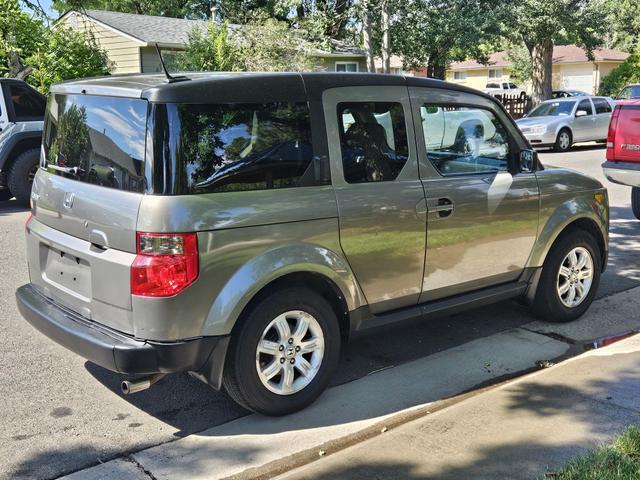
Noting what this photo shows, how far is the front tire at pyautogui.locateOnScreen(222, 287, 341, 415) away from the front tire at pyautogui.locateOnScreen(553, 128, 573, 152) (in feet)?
61.4

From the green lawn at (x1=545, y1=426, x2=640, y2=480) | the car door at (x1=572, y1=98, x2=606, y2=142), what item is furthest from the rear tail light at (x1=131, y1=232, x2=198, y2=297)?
the car door at (x1=572, y1=98, x2=606, y2=142)

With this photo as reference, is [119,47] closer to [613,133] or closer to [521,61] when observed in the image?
[613,133]

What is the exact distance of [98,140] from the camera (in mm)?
3934

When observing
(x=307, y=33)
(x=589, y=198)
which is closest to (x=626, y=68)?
(x=307, y=33)

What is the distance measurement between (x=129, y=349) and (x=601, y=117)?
71.5 feet

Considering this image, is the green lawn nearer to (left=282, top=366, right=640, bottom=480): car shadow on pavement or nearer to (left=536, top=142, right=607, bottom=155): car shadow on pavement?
(left=282, top=366, right=640, bottom=480): car shadow on pavement

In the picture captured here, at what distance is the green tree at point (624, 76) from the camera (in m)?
39.2

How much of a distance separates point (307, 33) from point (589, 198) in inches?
807

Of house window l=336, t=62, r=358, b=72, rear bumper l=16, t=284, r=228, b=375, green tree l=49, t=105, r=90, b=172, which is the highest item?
house window l=336, t=62, r=358, b=72

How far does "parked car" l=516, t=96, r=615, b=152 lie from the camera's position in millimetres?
20938

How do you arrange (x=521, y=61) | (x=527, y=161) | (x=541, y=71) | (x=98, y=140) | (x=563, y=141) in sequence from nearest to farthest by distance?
(x=98, y=140) → (x=527, y=161) → (x=563, y=141) → (x=541, y=71) → (x=521, y=61)

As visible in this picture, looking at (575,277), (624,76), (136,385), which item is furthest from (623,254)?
(624,76)

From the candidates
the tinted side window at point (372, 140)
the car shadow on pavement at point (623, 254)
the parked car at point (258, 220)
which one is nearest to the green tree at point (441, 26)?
the car shadow on pavement at point (623, 254)

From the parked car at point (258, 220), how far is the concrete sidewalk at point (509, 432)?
69 cm
